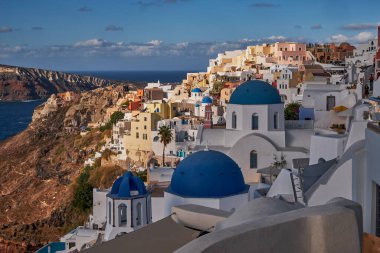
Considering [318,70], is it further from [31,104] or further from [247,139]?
[31,104]

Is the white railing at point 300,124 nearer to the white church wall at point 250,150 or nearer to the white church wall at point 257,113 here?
the white church wall at point 257,113

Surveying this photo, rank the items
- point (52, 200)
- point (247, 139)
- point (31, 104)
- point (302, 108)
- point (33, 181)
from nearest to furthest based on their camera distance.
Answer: point (247, 139) < point (302, 108) < point (52, 200) < point (33, 181) < point (31, 104)

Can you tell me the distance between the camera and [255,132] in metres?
23.3

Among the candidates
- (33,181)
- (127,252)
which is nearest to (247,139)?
(127,252)

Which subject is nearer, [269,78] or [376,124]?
[376,124]

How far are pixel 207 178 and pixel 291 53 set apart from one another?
158ft

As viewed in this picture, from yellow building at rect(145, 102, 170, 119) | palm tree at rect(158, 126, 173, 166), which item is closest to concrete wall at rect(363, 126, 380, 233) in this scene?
palm tree at rect(158, 126, 173, 166)

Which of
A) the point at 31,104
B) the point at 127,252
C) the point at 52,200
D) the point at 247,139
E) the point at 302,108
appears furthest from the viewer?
the point at 31,104

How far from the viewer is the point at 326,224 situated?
3357mm

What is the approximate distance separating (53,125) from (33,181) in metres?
Answer: 25.8

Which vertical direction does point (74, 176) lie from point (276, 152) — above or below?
below

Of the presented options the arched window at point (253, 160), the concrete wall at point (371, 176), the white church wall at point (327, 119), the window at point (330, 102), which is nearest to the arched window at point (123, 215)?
the arched window at point (253, 160)

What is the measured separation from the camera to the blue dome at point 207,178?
1555 centimetres

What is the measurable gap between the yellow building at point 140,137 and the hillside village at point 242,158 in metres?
0.08
